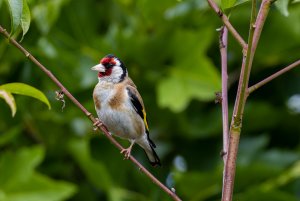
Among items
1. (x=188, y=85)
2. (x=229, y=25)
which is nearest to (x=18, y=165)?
(x=188, y=85)

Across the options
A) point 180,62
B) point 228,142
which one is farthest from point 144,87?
point 228,142

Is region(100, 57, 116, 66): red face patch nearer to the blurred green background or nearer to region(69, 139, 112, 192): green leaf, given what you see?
the blurred green background

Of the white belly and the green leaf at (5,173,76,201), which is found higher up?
the green leaf at (5,173,76,201)

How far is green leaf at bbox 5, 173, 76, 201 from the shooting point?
13.4ft

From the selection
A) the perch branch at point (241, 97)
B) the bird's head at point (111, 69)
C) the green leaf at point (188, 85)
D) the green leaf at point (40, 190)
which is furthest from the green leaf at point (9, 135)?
the perch branch at point (241, 97)

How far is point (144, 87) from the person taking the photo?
4.62 metres

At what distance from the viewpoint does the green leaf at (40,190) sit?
4.07 metres

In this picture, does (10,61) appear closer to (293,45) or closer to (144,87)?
(144,87)

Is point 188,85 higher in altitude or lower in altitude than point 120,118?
higher

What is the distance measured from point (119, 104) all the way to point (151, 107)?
1.28 metres

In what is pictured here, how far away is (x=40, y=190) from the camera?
4188mm

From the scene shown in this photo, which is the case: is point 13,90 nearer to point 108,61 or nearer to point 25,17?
point 25,17

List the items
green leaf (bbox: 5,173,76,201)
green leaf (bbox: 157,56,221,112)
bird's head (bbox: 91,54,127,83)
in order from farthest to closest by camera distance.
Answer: green leaf (bbox: 157,56,221,112)
green leaf (bbox: 5,173,76,201)
bird's head (bbox: 91,54,127,83)

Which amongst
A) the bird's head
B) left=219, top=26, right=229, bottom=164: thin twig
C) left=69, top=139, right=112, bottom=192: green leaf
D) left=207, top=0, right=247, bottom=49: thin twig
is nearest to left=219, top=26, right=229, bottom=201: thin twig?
left=219, top=26, right=229, bottom=164: thin twig
